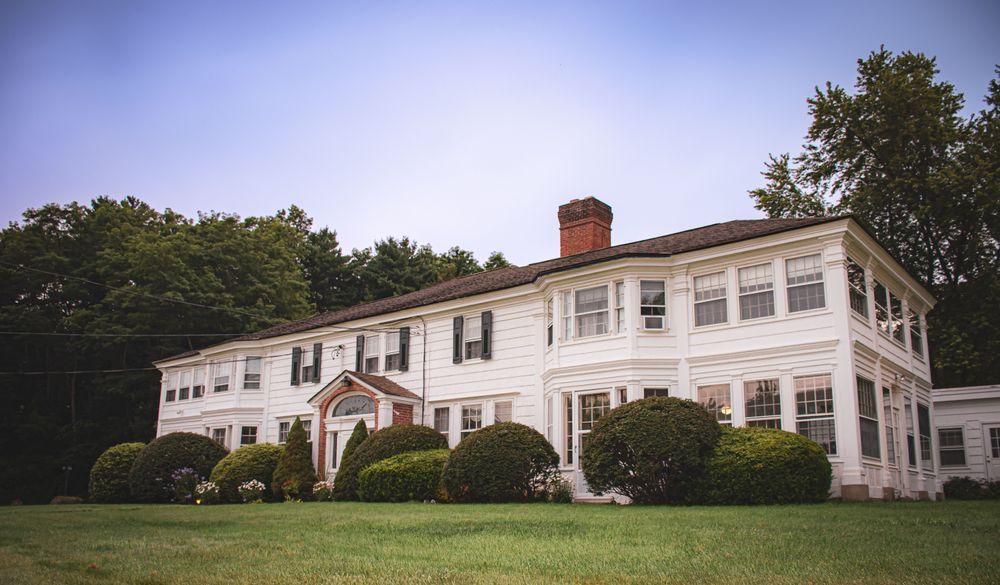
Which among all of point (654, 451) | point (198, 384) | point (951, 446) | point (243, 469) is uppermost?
point (198, 384)

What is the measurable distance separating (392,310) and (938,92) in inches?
773

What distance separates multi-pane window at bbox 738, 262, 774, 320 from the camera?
63.3 feet

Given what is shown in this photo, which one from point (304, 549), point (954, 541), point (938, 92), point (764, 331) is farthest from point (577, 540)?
point (938, 92)

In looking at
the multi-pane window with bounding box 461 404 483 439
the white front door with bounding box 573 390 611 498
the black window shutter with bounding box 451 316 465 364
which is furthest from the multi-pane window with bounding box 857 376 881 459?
the black window shutter with bounding box 451 316 465 364

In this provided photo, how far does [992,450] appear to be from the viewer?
24406mm

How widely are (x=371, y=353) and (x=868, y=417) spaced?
16.0 m

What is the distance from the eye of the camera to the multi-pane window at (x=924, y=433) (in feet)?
72.8

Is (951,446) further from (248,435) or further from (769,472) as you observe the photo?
(248,435)

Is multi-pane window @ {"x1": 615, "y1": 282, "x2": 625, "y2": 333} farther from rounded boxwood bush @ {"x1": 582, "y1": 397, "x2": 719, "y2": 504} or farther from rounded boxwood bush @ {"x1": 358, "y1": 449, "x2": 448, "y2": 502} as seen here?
rounded boxwood bush @ {"x1": 358, "y1": 449, "x2": 448, "y2": 502}

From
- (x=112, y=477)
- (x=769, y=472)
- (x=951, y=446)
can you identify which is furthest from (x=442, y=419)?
(x=951, y=446)

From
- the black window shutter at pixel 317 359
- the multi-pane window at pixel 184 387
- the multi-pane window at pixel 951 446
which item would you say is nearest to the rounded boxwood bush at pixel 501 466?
the black window shutter at pixel 317 359

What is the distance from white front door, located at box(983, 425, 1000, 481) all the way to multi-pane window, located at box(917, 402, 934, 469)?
2645 mm

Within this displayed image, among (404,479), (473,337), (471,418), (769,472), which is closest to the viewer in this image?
(769,472)

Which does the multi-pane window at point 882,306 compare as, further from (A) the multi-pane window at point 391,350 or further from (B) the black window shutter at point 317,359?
(B) the black window shutter at point 317,359
